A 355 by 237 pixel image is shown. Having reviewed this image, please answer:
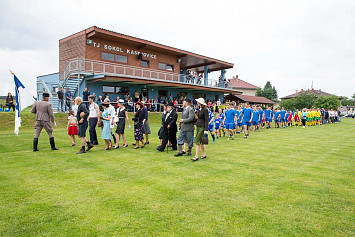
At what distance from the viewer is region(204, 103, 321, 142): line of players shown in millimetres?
12852

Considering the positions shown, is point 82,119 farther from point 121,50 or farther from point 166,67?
point 166,67

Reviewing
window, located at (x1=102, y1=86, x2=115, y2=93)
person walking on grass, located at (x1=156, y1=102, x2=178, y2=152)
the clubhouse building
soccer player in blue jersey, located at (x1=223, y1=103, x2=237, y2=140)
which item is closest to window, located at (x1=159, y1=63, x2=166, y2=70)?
the clubhouse building

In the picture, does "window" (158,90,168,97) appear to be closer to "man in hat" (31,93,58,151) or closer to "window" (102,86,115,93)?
"window" (102,86,115,93)

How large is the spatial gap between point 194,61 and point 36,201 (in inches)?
1253

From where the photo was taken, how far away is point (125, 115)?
9484 mm

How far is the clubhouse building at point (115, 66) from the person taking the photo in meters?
22.0

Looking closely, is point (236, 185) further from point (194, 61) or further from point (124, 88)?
point (194, 61)

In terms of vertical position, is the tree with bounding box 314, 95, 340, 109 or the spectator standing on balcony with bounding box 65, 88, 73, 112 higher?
the tree with bounding box 314, 95, 340, 109

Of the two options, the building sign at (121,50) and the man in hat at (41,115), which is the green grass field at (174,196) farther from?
the building sign at (121,50)

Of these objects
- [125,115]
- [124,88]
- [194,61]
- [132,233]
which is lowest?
[132,233]

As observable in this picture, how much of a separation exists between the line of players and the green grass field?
5335mm

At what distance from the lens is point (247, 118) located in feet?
46.7

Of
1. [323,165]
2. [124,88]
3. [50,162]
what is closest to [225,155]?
[323,165]

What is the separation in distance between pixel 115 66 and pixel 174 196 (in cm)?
1991
